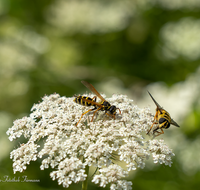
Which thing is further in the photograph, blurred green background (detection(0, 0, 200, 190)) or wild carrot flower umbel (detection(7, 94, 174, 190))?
blurred green background (detection(0, 0, 200, 190))

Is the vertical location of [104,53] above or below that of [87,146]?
above

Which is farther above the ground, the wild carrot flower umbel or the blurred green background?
the blurred green background

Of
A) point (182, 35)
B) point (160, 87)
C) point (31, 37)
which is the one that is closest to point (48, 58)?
point (31, 37)

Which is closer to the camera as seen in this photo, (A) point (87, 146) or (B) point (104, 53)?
(A) point (87, 146)
